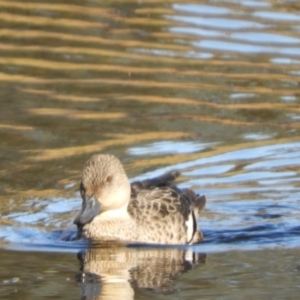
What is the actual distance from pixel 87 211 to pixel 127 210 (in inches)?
24.6

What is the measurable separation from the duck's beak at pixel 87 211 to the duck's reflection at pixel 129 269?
0.24 m

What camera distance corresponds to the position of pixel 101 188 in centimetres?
955

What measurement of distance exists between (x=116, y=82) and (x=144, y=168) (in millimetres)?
3184

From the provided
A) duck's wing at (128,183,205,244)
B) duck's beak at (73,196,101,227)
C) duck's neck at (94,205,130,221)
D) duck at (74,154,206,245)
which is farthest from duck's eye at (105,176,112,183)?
duck's wing at (128,183,205,244)

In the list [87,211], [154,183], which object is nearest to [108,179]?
[87,211]

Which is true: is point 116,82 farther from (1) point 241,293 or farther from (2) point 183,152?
(1) point 241,293

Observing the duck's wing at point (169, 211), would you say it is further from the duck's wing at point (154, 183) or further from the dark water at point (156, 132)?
the dark water at point (156, 132)

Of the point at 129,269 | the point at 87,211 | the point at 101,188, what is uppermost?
the point at 101,188

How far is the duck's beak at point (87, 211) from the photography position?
9.34 meters

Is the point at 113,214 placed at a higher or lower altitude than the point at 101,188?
lower

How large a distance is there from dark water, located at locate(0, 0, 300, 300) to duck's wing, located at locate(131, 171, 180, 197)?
448mm

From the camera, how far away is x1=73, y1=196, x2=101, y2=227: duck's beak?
30.6 feet

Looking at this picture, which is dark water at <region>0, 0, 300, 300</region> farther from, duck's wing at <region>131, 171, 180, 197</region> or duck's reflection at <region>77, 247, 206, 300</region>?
duck's wing at <region>131, 171, 180, 197</region>

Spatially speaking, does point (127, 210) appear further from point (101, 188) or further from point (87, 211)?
point (87, 211)
